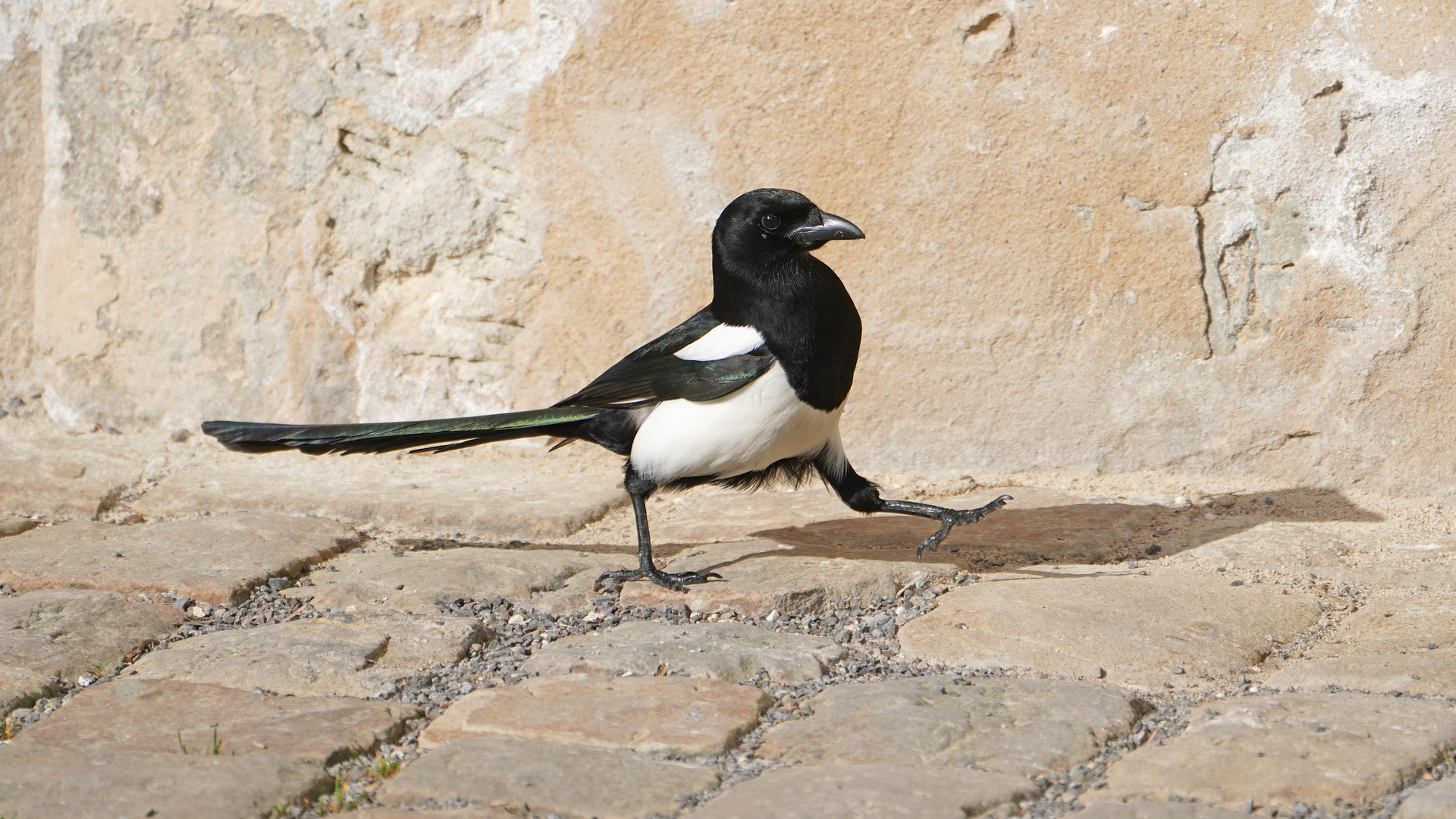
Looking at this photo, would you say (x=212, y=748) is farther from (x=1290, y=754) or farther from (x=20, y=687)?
(x=1290, y=754)

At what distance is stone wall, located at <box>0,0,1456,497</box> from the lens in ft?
11.6

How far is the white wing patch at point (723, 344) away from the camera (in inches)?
122

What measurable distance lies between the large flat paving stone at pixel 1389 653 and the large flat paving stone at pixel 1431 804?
1.63 ft

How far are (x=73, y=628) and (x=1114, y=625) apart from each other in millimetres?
2047

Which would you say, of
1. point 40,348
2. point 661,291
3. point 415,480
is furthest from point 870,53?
point 40,348

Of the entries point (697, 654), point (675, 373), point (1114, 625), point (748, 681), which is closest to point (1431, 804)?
point (1114, 625)

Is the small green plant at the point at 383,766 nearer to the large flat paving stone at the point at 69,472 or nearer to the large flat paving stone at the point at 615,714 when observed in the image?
the large flat paving stone at the point at 615,714

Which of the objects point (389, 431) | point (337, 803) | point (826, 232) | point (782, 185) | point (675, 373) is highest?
point (782, 185)

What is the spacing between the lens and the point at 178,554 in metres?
3.12

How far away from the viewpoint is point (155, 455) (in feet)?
13.9

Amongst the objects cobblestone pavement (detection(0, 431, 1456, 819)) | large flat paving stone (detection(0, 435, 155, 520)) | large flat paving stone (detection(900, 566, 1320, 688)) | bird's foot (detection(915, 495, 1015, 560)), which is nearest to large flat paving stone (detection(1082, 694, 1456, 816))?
cobblestone pavement (detection(0, 431, 1456, 819))

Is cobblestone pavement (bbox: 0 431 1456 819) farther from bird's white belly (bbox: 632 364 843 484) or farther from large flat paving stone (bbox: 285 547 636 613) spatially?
bird's white belly (bbox: 632 364 843 484)

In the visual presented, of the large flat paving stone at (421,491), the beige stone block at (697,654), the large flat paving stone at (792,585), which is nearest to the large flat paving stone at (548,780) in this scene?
the beige stone block at (697,654)

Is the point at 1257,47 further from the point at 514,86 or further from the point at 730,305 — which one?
the point at 514,86
